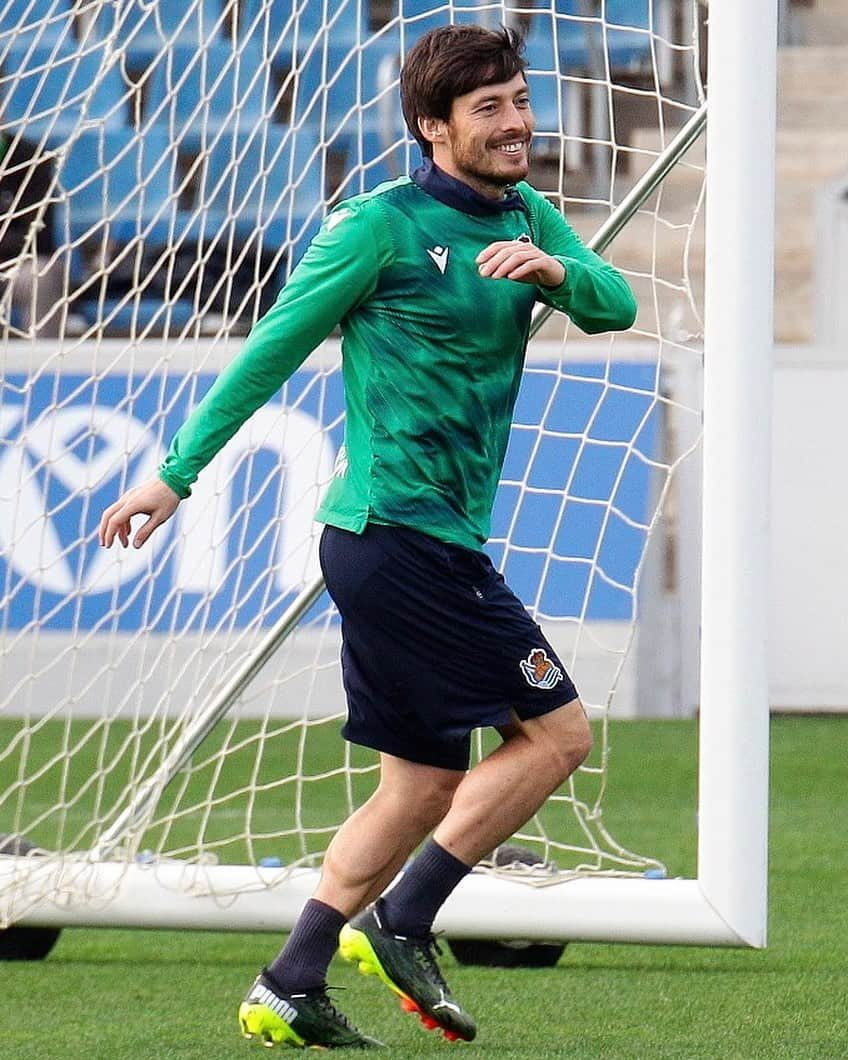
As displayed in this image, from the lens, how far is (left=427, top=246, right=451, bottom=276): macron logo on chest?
2.84 metres

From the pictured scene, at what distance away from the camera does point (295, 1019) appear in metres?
2.93

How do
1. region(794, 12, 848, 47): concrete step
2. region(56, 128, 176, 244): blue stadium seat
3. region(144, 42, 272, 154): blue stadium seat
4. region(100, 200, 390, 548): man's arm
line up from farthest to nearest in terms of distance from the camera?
region(794, 12, 848, 47): concrete step < region(56, 128, 176, 244): blue stadium seat < region(144, 42, 272, 154): blue stadium seat < region(100, 200, 390, 548): man's arm

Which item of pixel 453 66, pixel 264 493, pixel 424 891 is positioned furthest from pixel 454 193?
pixel 264 493

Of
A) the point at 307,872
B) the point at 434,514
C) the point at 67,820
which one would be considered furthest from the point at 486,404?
the point at 67,820

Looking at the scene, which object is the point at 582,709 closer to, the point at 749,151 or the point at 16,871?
the point at 749,151

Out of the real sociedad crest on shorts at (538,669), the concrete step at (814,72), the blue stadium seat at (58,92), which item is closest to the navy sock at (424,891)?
the real sociedad crest on shorts at (538,669)

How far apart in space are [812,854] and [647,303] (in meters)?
4.92

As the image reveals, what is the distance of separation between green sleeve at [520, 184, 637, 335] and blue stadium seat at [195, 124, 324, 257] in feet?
3.88

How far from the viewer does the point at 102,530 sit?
2.80m

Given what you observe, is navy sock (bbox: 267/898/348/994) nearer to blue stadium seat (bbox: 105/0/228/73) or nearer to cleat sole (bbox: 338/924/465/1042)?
cleat sole (bbox: 338/924/465/1042)

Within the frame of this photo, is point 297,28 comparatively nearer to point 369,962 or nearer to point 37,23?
point 37,23

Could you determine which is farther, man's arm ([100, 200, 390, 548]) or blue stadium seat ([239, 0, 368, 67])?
blue stadium seat ([239, 0, 368, 67])

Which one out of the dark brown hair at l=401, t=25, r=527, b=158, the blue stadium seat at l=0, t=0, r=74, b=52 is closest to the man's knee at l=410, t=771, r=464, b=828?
the dark brown hair at l=401, t=25, r=527, b=158

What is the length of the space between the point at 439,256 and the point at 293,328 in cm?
23
